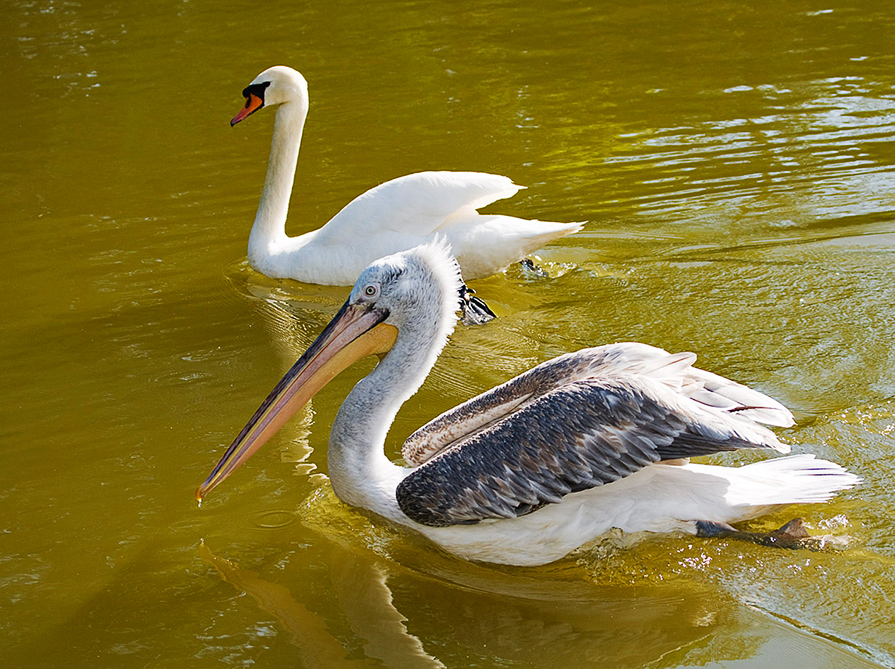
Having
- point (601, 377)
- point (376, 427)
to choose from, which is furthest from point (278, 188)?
point (601, 377)

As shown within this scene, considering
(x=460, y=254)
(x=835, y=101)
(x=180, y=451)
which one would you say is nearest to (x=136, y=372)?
(x=180, y=451)

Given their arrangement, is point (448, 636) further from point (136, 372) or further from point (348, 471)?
point (136, 372)

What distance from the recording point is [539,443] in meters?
3.46

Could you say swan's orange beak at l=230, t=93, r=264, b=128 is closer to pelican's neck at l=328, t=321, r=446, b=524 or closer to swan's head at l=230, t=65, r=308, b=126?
swan's head at l=230, t=65, r=308, b=126

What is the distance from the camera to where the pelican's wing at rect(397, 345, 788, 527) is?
338 centimetres

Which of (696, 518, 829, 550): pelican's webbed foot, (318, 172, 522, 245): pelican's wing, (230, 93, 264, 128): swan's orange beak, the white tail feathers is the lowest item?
(696, 518, 829, 550): pelican's webbed foot

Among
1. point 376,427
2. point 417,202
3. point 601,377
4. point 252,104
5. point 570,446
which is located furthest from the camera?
point 252,104

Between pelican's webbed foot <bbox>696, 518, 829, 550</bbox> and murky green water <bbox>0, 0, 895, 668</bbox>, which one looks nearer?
murky green water <bbox>0, 0, 895, 668</bbox>

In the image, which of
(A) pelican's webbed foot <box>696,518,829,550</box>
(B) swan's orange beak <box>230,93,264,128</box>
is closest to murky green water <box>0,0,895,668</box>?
(A) pelican's webbed foot <box>696,518,829,550</box>

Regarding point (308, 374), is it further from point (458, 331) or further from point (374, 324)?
point (458, 331)

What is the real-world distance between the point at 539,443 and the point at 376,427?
2.01ft

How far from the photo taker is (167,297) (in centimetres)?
634

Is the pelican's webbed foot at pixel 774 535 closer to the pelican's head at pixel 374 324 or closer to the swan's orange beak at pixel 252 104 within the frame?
the pelican's head at pixel 374 324

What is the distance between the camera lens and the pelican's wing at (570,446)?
11.1 ft
